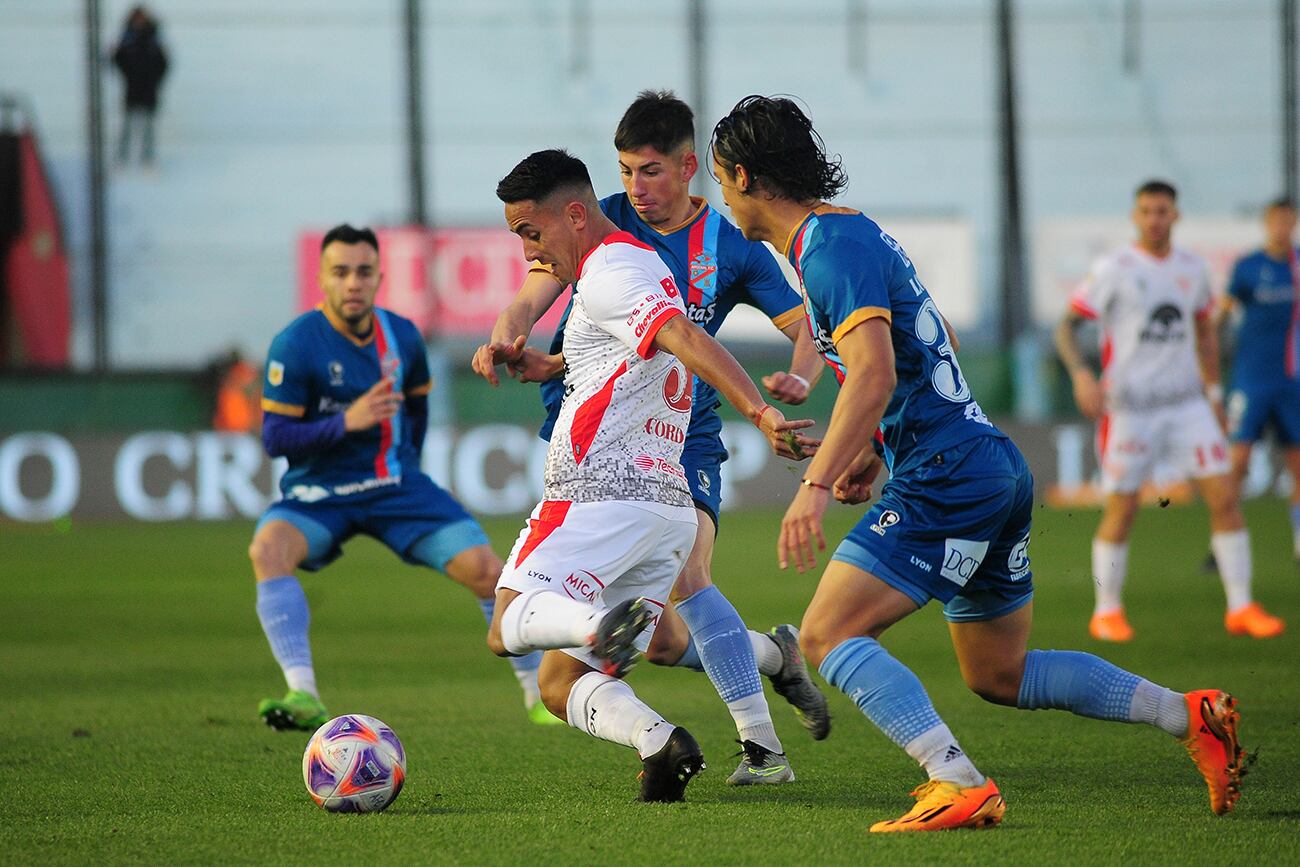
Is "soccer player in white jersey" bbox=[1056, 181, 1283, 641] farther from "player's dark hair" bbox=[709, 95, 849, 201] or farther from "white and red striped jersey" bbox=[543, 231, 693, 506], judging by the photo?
"player's dark hair" bbox=[709, 95, 849, 201]

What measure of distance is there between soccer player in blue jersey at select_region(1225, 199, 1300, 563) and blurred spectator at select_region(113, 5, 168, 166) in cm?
1599

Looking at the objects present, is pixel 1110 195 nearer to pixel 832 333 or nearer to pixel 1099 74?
pixel 1099 74

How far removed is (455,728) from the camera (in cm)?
668

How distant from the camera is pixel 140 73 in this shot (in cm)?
2345

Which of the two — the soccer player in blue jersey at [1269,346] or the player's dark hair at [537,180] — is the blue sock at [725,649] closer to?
the player's dark hair at [537,180]

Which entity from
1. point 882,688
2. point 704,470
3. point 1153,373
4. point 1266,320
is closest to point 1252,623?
point 1153,373

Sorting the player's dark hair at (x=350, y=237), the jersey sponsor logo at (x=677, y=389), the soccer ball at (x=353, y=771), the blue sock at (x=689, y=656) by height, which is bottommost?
the soccer ball at (x=353, y=771)

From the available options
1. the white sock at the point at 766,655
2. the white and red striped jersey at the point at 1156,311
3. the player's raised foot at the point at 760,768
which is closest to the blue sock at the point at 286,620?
the white sock at the point at 766,655

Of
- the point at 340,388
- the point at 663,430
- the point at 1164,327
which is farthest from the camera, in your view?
the point at 1164,327

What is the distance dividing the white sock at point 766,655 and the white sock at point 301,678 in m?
1.94

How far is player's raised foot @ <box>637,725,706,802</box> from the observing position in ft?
15.9

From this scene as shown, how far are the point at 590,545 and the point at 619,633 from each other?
42cm

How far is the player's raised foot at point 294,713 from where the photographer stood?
6.58 m

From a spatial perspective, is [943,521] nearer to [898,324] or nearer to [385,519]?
[898,324]
